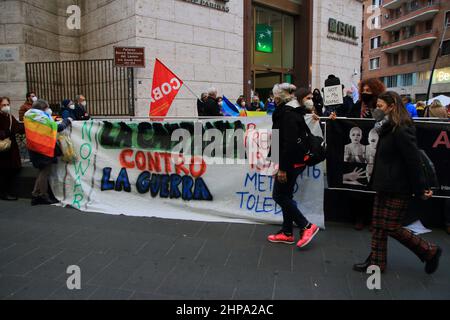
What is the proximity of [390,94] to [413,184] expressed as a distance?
0.90 metres

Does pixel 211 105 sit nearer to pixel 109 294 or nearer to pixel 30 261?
pixel 30 261

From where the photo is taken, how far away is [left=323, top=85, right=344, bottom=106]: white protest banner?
293 inches

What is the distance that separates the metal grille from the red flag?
11.5 ft

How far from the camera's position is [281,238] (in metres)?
4.69

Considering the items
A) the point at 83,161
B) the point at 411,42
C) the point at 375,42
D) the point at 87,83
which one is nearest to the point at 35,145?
the point at 83,161

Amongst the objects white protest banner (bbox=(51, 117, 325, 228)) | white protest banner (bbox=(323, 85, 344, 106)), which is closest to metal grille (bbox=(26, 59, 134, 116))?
white protest banner (bbox=(51, 117, 325, 228))

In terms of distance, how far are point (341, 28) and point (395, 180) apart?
1559 cm

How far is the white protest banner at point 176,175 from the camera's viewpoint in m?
5.48

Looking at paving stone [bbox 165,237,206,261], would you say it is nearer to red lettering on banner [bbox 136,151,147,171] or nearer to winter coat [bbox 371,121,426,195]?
red lettering on banner [bbox 136,151,147,171]

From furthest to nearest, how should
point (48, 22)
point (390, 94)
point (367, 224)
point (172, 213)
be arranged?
1. point (48, 22)
2. point (172, 213)
3. point (367, 224)
4. point (390, 94)

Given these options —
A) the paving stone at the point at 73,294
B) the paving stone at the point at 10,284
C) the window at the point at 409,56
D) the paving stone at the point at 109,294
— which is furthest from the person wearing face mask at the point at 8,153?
the window at the point at 409,56

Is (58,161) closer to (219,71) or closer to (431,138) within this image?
(431,138)

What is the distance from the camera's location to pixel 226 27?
12.4 metres
